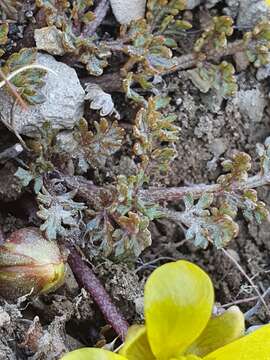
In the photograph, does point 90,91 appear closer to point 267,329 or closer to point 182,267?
point 182,267

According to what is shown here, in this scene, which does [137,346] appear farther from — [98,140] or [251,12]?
[251,12]

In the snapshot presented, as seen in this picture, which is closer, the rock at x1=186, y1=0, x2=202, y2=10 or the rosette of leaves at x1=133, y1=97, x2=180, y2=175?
the rosette of leaves at x1=133, y1=97, x2=180, y2=175

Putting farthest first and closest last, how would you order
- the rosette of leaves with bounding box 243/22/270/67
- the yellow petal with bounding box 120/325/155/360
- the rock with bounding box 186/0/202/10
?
the rock with bounding box 186/0/202/10 → the rosette of leaves with bounding box 243/22/270/67 → the yellow petal with bounding box 120/325/155/360

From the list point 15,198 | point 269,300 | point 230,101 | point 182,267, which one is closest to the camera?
point 182,267

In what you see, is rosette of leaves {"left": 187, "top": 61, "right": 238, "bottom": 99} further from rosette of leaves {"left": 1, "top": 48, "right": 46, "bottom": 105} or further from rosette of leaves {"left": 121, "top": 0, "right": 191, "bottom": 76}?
rosette of leaves {"left": 1, "top": 48, "right": 46, "bottom": 105}

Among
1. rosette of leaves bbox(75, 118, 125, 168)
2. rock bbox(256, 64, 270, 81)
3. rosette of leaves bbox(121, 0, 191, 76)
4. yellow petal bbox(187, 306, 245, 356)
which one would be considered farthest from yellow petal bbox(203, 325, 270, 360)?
rock bbox(256, 64, 270, 81)

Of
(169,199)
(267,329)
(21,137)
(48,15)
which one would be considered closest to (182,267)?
(267,329)

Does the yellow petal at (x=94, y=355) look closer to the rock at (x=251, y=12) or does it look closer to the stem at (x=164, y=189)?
the stem at (x=164, y=189)
